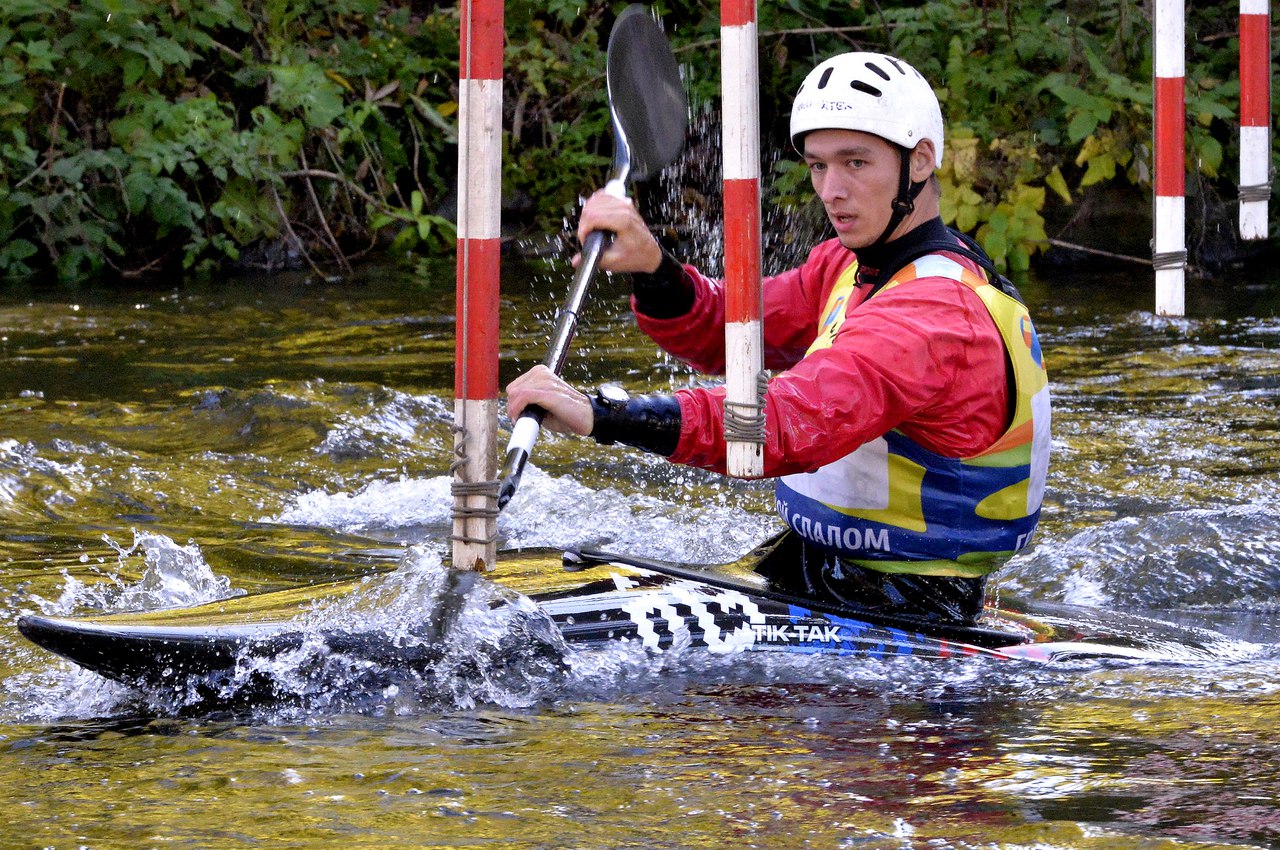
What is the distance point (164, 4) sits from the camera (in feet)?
33.3

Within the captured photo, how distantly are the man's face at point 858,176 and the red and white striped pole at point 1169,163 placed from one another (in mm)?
2982

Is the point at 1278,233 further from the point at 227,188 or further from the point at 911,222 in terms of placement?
the point at 911,222

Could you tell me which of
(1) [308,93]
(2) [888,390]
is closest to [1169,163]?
(2) [888,390]

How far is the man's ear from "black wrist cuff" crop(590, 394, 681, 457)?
0.74m

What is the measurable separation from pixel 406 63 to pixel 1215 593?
26.3 ft

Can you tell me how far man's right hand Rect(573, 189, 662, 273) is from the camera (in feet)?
11.1

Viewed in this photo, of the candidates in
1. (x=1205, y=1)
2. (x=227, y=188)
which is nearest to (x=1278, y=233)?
(x=1205, y=1)

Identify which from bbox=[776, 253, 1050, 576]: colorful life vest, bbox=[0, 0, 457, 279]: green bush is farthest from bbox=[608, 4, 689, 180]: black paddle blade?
bbox=[0, 0, 457, 279]: green bush

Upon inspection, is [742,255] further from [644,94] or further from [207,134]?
[207,134]

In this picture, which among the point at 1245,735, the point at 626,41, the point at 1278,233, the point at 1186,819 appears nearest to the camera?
the point at 1186,819

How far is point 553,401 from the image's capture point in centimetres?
279

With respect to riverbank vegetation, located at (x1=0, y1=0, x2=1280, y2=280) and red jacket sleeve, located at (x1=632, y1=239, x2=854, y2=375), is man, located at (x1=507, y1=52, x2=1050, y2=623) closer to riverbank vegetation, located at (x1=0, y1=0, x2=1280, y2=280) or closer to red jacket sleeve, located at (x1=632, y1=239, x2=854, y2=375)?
red jacket sleeve, located at (x1=632, y1=239, x2=854, y2=375)

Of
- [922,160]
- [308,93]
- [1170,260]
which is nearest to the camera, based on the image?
[922,160]

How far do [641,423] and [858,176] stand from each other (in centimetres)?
73
